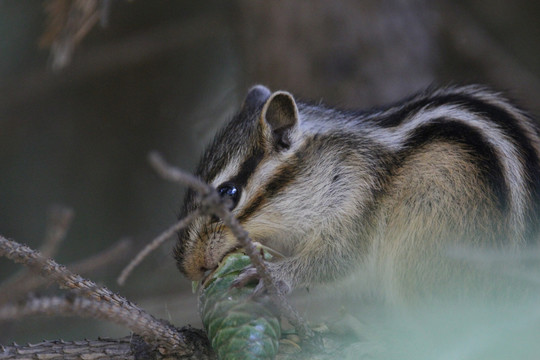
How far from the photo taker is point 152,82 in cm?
629

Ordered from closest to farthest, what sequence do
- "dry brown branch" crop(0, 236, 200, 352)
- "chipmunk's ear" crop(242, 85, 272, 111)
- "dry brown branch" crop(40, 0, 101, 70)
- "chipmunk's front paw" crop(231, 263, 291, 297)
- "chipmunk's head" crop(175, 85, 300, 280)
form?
"dry brown branch" crop(0, 236, 200, 352) < "chipmunk's front paw" crop(231, 263, 291, 297) < "chipmunk's head" crop(175, 85, 300, 280) < "dry brown branch" crop(40, 0, 101, 70) < "chipmunk's ear" crop(242, 85, 272, 111)

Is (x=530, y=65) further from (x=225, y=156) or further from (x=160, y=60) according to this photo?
(x=225, y=156)

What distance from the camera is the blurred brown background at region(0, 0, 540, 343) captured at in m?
4.81

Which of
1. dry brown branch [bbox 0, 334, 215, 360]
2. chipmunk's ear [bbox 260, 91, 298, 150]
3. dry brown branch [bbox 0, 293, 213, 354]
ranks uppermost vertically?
chipmunk's ear [bbox 260, 91, 298, 150]

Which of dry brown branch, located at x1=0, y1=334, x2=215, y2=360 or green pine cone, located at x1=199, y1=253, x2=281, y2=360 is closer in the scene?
green pine cone, located at x1=199, y1=253, x2=281, y2=360

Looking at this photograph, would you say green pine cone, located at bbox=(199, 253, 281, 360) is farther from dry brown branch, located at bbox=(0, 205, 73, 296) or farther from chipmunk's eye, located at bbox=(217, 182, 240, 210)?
dry brown branch, located at bbox=(0, 205, 73, 296)

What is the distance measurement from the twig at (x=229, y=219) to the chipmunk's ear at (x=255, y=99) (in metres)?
1.49

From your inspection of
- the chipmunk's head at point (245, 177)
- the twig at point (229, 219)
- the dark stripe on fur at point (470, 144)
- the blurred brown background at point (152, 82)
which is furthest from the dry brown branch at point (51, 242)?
the blurred brown background at point (152, 82)

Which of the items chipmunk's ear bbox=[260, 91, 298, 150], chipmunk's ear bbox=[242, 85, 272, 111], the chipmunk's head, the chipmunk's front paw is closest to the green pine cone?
the chipmunk's front paw

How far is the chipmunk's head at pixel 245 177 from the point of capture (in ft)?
9.32

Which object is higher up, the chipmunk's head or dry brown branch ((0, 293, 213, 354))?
the chipmunk's head

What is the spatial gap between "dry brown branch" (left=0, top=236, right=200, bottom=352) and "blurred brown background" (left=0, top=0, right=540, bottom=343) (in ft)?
9.07

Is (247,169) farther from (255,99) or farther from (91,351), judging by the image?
(91,351)

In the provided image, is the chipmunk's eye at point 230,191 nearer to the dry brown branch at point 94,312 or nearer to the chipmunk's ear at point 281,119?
the chipmunk's ear at point 281,119
